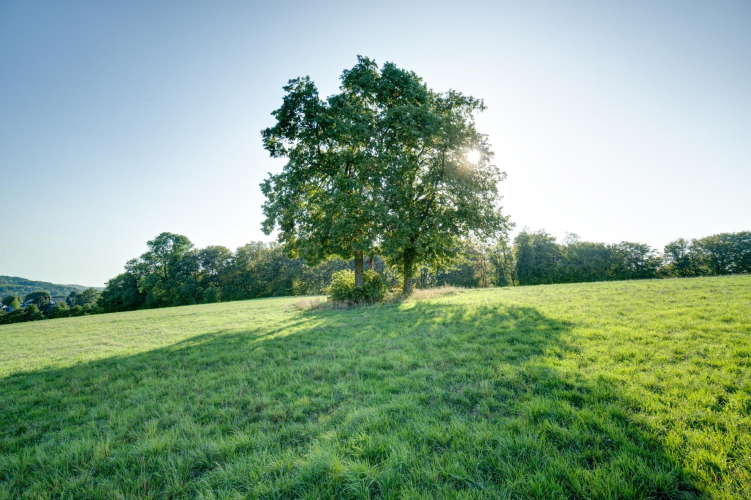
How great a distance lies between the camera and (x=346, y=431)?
3.69m

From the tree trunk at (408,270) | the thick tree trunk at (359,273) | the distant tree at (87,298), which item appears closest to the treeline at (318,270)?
the distant tree at (87,298)

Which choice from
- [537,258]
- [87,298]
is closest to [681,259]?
[537,258]

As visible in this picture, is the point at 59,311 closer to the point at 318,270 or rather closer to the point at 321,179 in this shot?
the point at 318,270

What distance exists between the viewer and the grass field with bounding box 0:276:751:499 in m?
2.73

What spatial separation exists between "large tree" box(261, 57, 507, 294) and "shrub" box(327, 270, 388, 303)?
31.8 inches

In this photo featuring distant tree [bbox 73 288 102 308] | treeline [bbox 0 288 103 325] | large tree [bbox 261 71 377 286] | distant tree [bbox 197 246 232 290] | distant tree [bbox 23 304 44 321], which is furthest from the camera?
distant tree [bbox 73 288 102 308]

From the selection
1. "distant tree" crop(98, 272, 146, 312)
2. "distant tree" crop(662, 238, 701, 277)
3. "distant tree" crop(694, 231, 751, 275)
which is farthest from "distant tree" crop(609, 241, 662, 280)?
"distant tree" crop(98, 272, 146, 312)

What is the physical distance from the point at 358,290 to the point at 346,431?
15430 millimetres

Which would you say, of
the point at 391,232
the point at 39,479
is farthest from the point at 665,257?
the point at 39,479

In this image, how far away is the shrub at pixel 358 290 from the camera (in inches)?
744

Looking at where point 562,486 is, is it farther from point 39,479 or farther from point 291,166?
point 291,166

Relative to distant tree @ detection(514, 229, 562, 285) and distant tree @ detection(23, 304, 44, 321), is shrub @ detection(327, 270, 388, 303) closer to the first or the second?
distant tree @ detection(514, 229, 562, 285)

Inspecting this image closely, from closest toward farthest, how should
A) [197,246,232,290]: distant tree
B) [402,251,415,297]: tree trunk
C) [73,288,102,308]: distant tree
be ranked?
[402,251,415,297]: tree trunk
[197,246,232,290]: distant tree
[73,288,102,308]: distant tree

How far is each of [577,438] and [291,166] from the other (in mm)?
20156
